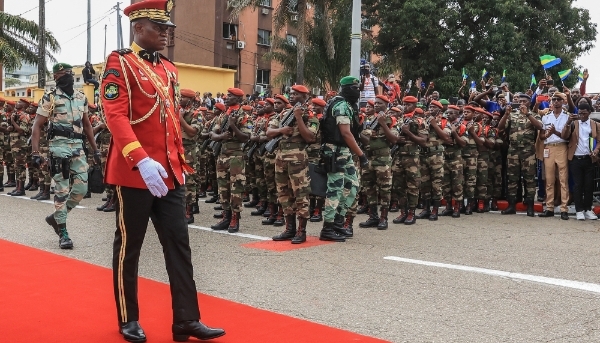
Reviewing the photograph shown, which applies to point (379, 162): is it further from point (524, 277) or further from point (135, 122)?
point (135, 122)

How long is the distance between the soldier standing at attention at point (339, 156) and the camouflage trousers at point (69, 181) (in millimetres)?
2941

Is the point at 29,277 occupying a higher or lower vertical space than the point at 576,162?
lower

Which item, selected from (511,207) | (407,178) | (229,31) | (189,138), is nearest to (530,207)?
(511,207)

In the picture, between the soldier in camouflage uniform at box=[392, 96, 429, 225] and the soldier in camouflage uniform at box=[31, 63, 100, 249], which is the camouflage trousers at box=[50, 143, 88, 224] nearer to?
the soldier in camouflage uniform at box=[31, 63, 100, 249]

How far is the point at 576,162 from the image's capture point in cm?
1073

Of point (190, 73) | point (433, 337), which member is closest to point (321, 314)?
point (433, 337)

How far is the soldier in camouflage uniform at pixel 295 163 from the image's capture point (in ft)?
26.1

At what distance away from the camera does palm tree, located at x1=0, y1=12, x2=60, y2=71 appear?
26.4 m

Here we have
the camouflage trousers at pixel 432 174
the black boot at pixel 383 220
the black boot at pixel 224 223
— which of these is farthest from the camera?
the camouflage trousers at pixel 432 174

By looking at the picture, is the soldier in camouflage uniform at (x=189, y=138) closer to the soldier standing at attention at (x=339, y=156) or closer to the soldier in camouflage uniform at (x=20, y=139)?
the soldier standing at attention at (x=339, y=156)

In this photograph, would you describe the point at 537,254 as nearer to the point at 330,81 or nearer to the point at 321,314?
the point at 321,314

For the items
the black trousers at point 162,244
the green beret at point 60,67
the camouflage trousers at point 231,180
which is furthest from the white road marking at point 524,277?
the green beret at point 60,67

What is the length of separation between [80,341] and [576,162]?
9001 millimetres

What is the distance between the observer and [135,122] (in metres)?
4.03
